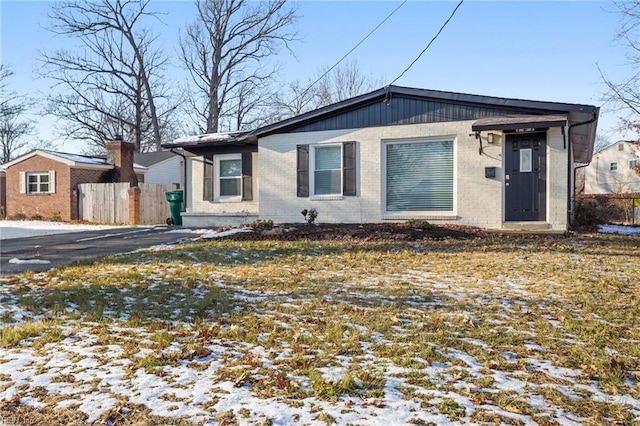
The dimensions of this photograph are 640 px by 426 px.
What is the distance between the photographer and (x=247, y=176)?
570 inches

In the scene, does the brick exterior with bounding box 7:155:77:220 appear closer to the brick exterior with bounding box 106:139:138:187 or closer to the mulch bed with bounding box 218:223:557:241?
the brick exterior with bounding box 106:139:138:187

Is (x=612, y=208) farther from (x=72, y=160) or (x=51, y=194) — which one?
(x=51, y=194)

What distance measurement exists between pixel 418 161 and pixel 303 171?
317 centimetres

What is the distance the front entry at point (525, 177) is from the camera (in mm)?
10992

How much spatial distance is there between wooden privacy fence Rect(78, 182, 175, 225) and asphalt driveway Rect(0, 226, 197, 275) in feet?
21.2

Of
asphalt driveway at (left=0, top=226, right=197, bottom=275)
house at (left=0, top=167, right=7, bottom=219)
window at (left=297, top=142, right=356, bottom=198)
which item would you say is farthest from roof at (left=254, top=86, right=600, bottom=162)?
house at (left=0, top=167, right=7, bottom=219)

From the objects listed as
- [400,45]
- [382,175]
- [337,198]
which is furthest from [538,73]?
[337,198]

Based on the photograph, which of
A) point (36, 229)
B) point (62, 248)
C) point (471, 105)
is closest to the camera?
point (62, 248)

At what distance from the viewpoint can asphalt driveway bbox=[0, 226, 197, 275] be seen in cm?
772

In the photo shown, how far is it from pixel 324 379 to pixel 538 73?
11.6 m

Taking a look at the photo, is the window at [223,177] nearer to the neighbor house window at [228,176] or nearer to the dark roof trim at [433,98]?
the neighbor house window at [228,176]

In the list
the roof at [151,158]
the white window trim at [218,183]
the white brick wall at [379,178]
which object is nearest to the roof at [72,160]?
the roof at [151,158]

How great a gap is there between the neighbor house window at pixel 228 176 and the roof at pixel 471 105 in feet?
5.43

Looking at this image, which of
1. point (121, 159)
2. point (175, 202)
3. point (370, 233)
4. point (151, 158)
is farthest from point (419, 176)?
point (151, 158)
